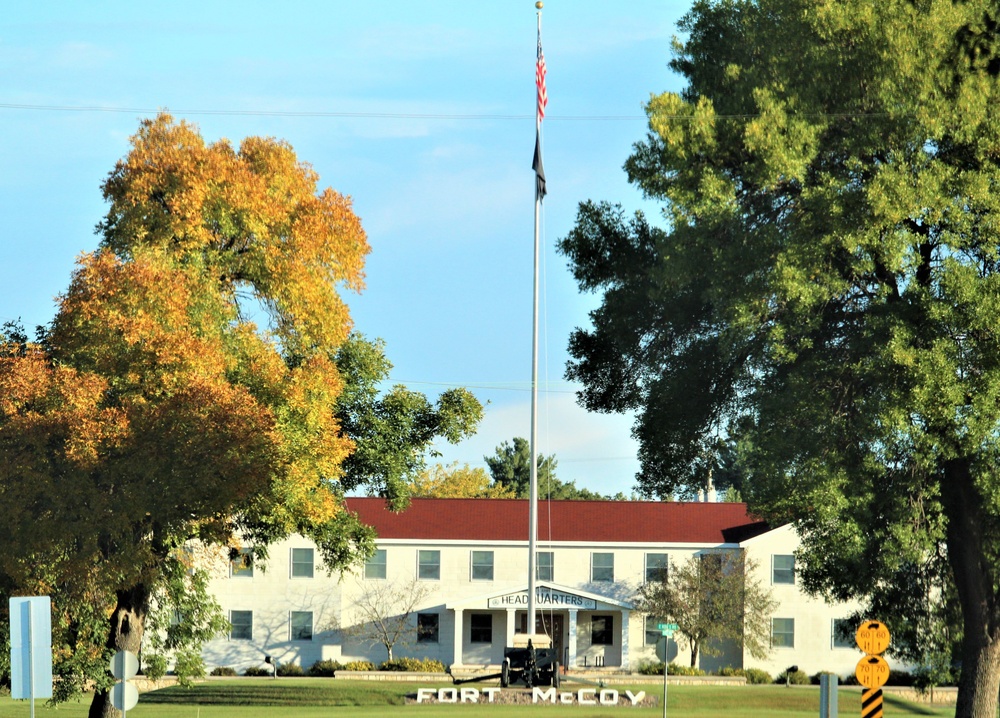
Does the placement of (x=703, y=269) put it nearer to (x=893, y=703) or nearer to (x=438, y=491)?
(x=893, y=703)

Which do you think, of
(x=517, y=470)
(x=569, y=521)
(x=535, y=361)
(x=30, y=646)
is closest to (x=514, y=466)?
(x=517, y=470)

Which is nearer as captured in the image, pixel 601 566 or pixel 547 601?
pixel 547 601

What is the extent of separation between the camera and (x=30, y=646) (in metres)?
16.6

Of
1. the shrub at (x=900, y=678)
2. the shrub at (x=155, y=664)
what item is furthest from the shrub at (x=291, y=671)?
the shrub at (x=155, y=664)

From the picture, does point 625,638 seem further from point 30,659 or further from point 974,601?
point 30,659

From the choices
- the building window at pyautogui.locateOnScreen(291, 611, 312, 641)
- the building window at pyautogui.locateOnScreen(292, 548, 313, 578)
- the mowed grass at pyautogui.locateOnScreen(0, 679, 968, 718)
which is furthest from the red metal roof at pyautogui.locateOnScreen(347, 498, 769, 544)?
the mowed grass at pyautogui.locateOnScreen(0, 679, 968, 718)

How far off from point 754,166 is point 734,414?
487cm

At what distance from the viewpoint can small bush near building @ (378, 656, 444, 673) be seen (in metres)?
57.0

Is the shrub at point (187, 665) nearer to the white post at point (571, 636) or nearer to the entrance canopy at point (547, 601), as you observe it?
the entrance canopy at point (547, 601)

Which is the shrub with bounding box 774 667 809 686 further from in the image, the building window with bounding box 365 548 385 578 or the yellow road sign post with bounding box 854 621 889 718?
the yellow road sign post with bounding box 854 621 889 718

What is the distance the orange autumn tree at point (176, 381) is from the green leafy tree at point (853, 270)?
27.4 feet

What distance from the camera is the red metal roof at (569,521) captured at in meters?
61.0

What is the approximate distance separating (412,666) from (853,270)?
40.4 metres

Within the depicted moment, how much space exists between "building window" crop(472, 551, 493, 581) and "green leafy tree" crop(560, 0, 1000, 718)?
125 feet
